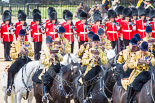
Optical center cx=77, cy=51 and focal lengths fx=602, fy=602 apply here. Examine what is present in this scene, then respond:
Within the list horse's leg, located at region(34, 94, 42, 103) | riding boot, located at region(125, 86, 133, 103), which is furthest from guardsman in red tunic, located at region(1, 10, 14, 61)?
riding boot, located at region(125, 86, 133, 103)

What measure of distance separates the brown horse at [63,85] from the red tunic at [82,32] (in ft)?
23.9

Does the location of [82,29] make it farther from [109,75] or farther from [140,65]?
[140,65]

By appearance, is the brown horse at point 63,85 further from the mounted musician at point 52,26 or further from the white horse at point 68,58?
the mounted musician at point 52,26

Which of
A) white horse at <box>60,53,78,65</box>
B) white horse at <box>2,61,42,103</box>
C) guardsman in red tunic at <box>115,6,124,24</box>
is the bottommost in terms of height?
white horse at <box>2,61,42,103</box>

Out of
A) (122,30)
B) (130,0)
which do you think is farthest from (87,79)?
(130,0)

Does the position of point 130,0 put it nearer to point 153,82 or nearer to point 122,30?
point 122,30

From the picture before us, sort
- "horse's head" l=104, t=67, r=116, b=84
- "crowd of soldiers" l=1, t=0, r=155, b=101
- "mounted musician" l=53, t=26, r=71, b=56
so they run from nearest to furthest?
"crowd of soldiers" l=1, t=0, r=155, b=101
"horse's head" l=104, t=67, r=116, b=84
"mounted musician" l=53, t=26, r=71, b=56

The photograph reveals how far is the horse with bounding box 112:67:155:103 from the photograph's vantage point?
32.9ft

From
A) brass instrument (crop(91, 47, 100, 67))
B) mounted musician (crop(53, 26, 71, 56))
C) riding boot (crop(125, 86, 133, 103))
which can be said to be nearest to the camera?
riding boot (crop(125, 86, 133, 103))

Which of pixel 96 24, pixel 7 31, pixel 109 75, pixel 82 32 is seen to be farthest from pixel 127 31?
pixel 109 75

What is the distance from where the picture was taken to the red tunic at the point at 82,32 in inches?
760

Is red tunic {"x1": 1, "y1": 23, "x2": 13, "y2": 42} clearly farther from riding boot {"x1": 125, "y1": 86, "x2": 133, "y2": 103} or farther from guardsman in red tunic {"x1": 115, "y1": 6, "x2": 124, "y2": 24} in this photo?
riding boot {"x1": 125, "y1": 86, "x2": 133, "y2": 103}

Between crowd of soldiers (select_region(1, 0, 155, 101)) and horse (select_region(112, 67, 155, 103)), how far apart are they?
0.19 meters

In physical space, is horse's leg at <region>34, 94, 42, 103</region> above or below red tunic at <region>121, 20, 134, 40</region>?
below
